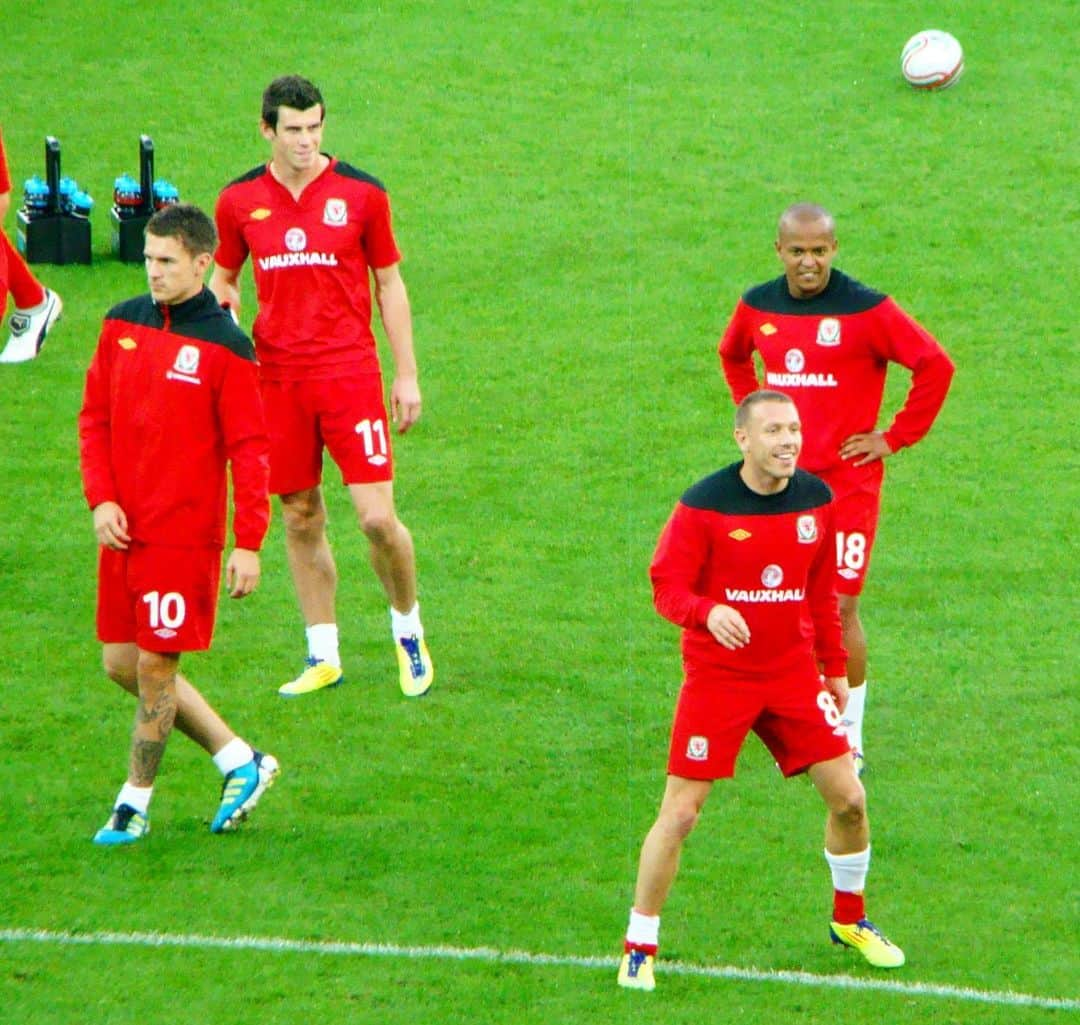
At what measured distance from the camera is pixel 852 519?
345 inches

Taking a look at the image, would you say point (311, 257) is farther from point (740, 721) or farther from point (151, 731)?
point (740, 721)

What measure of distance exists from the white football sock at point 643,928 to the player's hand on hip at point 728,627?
0.96 m

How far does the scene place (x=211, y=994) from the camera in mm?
6891

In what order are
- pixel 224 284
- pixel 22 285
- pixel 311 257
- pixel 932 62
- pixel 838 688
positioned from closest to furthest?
pixel 838 688 < pixel 311 257 < pixel 224 284 < pixel 22 285 < pixel 932 62

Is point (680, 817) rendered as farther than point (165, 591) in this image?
No

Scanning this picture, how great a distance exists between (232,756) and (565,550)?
3.62 meters

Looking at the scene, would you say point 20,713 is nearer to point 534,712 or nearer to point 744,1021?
point 534,712

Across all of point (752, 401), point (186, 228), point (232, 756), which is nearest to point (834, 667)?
point (752, 401)

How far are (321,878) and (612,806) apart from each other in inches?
51.6

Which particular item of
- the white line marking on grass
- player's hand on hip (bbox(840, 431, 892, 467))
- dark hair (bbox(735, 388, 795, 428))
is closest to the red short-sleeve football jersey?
player's hand on hip (bbox(840, 431, 892, 467))

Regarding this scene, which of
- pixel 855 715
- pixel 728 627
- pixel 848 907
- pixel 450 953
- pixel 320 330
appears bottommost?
pixel 450 953

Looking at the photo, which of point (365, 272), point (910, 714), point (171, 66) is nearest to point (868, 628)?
point (910, 714)

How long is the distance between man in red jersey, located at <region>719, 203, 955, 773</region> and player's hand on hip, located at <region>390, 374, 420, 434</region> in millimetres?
1568

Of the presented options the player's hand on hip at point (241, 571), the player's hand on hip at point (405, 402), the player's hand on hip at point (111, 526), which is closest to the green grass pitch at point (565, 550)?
the player's hand on hip at point (241, 571)
